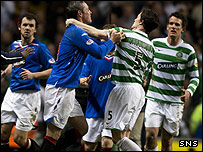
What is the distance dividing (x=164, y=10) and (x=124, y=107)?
5.45 metres

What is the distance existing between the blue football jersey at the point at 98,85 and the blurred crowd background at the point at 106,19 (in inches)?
63.9

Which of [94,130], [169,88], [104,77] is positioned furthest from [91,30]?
[169,88]

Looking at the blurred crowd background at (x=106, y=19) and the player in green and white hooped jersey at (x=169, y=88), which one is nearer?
the player in green and white hooped jersey at (x=169, y=88)

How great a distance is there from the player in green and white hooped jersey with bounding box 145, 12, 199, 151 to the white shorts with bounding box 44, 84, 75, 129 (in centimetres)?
168

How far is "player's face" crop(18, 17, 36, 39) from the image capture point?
626 cm

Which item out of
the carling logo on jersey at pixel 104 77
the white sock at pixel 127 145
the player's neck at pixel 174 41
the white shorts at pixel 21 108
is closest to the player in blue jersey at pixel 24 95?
the white shorts at pixel 21 108

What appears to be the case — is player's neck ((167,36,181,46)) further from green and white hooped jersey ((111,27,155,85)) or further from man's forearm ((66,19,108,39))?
man's forearm ((66,19,108,39))

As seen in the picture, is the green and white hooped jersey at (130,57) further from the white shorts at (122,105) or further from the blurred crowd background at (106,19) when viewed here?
the blurred crowd background at (106,19)

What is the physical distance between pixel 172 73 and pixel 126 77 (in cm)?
148

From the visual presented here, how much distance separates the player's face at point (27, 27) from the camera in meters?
6.26

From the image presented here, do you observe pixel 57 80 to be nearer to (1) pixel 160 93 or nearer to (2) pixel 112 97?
(2) pixel 112 97

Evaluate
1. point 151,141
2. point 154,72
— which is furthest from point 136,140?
point 154,72

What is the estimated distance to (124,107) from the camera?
16.7 ft

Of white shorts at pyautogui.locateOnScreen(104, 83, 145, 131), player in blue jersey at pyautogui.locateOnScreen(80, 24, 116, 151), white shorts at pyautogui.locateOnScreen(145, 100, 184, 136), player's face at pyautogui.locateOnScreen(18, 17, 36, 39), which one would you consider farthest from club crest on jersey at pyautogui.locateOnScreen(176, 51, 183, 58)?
player's face at pyautogui.locateOnScreen(18, 17, 36, 39)
